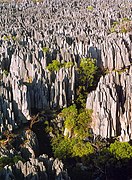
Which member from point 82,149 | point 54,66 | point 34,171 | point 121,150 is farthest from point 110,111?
point 34,171

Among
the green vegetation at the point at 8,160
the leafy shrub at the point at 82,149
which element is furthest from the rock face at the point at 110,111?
the green vegetation at the point at 8,160

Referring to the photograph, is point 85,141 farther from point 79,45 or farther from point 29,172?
point 79,45

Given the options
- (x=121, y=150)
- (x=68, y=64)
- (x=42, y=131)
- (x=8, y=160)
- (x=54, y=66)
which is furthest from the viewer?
(x=68, y=64)

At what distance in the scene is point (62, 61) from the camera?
35781 millimetres

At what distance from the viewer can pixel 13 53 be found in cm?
3747

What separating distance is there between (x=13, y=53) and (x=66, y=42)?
7714mm

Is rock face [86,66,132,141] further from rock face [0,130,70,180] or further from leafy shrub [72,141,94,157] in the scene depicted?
rock face [0,130,70,180]

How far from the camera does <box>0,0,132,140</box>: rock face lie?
2741 centimetres

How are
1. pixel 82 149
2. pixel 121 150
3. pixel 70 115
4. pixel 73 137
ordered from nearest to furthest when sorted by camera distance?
pixel 121 150 → pixel 82 149 → pixel 73 137 → pixel 70 115

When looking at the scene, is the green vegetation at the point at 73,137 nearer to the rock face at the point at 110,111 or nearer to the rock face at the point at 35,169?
the rock face at the point at 110,111

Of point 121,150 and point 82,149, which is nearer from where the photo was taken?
point 121,150

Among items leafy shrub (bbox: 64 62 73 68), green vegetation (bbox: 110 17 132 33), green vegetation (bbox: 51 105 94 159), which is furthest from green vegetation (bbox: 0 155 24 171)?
green vegetation (bbox: 110 17 132 33)

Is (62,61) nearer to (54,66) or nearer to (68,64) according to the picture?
(68,64)

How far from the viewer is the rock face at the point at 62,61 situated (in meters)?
27.4
